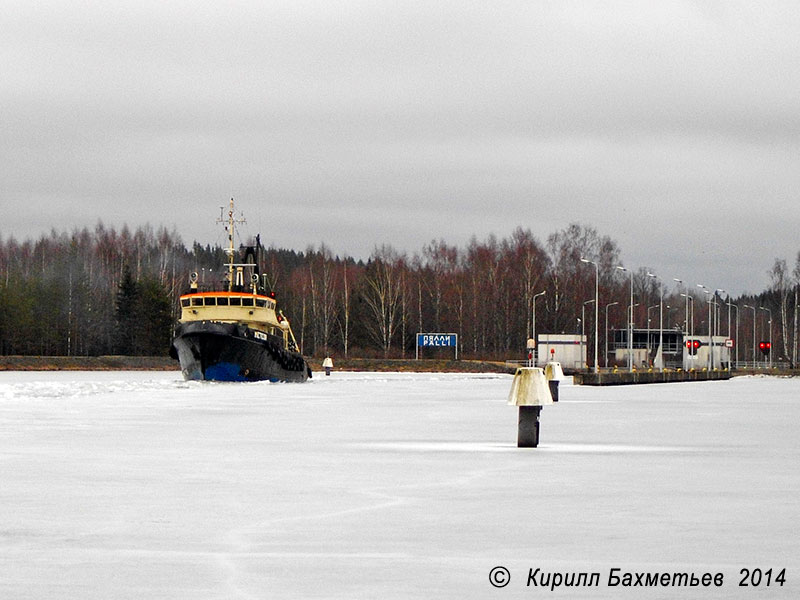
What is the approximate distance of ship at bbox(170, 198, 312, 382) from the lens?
6700 centimetres

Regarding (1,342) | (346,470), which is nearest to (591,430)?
(346,470)

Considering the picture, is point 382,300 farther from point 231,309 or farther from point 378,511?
point 378,511

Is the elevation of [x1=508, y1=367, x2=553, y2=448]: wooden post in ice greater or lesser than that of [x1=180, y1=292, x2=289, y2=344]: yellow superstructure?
lesser

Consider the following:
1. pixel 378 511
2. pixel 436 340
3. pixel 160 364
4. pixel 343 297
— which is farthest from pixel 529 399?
pixel 343 297

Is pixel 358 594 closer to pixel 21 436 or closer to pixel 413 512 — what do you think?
pixel 413 512

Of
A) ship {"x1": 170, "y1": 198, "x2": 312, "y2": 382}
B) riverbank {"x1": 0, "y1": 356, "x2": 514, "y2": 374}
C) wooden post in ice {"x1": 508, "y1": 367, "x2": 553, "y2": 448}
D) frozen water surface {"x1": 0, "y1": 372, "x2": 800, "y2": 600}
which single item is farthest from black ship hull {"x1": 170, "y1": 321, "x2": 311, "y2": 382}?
wooden post in ice {"x1": 508, "y1": 367, "x2": 553, "y2": 448}

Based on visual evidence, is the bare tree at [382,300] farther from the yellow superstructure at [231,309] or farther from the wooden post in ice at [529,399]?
the wooden post in ice at [529,399]

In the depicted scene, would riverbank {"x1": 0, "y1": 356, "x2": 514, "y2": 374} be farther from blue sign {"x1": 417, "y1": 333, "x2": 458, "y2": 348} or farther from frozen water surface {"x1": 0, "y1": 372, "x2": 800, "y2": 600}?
frozen water surface {"x1": 0, "y1": 372, "x2": 800, "y2": 600}

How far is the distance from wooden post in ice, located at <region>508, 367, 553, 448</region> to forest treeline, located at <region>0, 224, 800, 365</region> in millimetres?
105089

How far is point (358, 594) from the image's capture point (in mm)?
7574

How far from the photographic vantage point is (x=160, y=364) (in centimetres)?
12331

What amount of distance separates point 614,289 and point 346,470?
16922 centimetres

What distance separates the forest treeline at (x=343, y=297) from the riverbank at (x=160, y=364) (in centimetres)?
856

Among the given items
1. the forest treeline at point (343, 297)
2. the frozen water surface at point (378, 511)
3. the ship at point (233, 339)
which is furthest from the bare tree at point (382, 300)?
the frozen water surface at point (378, 511)
